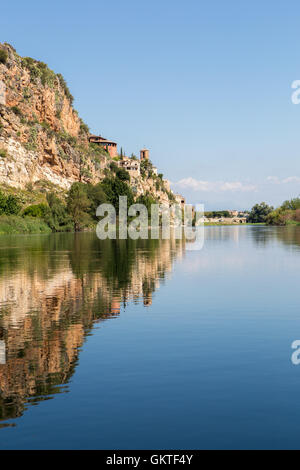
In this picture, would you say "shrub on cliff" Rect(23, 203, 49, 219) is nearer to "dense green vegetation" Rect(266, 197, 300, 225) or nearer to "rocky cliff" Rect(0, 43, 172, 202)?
"rocky cliff" Rect(0, 43, 172, 202)

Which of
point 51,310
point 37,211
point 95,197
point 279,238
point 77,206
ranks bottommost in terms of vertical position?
point 51,310

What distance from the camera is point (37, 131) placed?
380 ft

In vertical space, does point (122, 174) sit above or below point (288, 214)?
Answer: above

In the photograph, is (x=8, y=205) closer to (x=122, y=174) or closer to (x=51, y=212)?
(x=51, y=212)

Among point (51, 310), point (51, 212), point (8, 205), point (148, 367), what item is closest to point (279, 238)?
point (51, 212)

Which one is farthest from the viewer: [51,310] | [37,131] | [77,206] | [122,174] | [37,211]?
[122,174]

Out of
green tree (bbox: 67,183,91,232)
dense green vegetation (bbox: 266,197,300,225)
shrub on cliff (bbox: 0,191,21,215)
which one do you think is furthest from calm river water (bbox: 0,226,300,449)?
dense green vegetation (bbox: 266,197,300,225)

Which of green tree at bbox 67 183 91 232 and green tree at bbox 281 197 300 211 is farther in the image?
green tree at bbox 281 197 300 211

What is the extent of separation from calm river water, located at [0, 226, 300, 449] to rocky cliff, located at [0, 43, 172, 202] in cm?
8320

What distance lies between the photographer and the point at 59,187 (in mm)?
115875

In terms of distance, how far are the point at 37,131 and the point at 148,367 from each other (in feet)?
367

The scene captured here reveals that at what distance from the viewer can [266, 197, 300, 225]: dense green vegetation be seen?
590 feet
